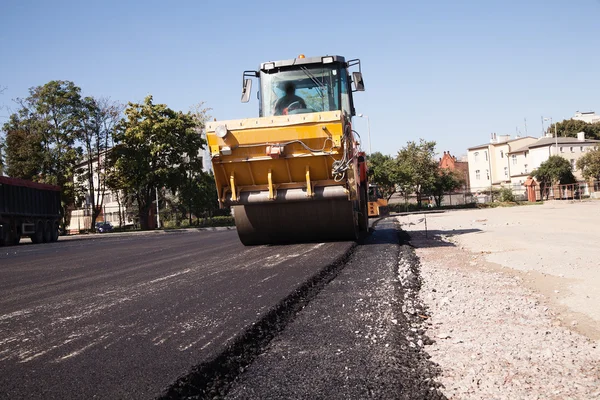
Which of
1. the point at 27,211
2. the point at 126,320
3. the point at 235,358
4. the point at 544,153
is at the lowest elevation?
the point at 235,358

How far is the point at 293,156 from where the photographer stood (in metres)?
10.2

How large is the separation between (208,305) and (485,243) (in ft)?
31.5

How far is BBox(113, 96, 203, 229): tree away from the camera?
1690 inches

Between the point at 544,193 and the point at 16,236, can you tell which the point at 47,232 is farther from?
the point at 544,193

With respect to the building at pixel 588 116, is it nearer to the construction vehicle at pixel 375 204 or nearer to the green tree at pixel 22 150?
the construction vehicle at pixel 375 204

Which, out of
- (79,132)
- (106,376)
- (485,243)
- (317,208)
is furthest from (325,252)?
(79,132)

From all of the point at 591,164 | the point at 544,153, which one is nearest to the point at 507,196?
the point at 591,164

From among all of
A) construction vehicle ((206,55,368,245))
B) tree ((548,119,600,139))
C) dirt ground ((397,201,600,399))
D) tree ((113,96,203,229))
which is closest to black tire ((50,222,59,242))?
tree ((113,96,203,229))

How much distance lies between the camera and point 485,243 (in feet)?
43.5

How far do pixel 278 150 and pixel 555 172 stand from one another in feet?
201

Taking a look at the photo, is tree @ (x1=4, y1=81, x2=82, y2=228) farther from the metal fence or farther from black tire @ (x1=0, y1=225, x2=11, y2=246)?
the metal fence

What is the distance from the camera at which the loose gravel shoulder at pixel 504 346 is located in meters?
3.17

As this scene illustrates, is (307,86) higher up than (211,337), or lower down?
higher up

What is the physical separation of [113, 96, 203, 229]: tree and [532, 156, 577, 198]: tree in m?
41.7
